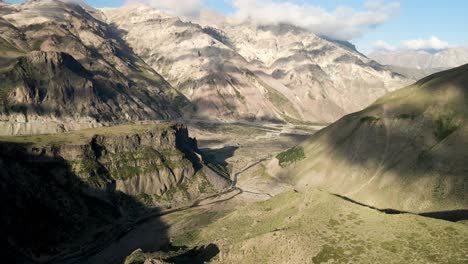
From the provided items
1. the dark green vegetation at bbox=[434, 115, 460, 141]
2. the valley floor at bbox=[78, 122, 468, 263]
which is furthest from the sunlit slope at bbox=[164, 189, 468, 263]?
the dark green vegetation at bbox=[434, 115, 460, 141]

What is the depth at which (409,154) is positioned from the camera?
Answer: 645ft

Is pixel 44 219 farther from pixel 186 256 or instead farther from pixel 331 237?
pixel 331 237

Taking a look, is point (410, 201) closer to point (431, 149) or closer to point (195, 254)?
point (431, 149)

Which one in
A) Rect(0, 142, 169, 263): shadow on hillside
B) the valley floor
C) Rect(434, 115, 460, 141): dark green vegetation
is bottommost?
Rect(0, 142, 169, 263): shadow on hillside

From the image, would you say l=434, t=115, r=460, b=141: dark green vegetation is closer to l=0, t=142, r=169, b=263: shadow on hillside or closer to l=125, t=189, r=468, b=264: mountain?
l=125, t=189, r=468, b=264: mountain

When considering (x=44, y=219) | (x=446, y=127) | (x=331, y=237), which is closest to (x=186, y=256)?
(x=331, y=237)

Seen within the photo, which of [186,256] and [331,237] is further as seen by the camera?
[186,256]

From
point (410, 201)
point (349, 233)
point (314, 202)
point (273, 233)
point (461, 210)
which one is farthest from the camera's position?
point (410, 201)

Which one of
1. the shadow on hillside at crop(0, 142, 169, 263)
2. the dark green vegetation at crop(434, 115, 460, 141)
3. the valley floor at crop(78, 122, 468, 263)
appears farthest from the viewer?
the dark green vegetation at crop(434, 115, 460, 141)

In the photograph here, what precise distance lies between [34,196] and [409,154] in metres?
166

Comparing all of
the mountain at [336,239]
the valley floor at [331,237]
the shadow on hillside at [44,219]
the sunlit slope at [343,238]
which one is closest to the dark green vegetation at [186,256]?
the mountain at [336,239]

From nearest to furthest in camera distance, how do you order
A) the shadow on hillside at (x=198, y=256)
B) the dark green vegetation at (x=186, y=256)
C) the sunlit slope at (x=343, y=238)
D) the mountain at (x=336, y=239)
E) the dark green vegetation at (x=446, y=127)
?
the sunlit slope at (x=343, y=238)
the mountain at (x=336, y=239)
the shadow on hillside at (x=198, y=256)
the dark green vegetation at (x=186, y=256)
the dark green vegetation at (x=446, y=127)

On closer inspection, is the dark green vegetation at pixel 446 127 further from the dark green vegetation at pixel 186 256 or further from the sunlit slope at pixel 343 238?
the dark green vegetation at pixel 186 256

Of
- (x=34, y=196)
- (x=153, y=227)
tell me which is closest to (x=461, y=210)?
(x=153, y=227)
